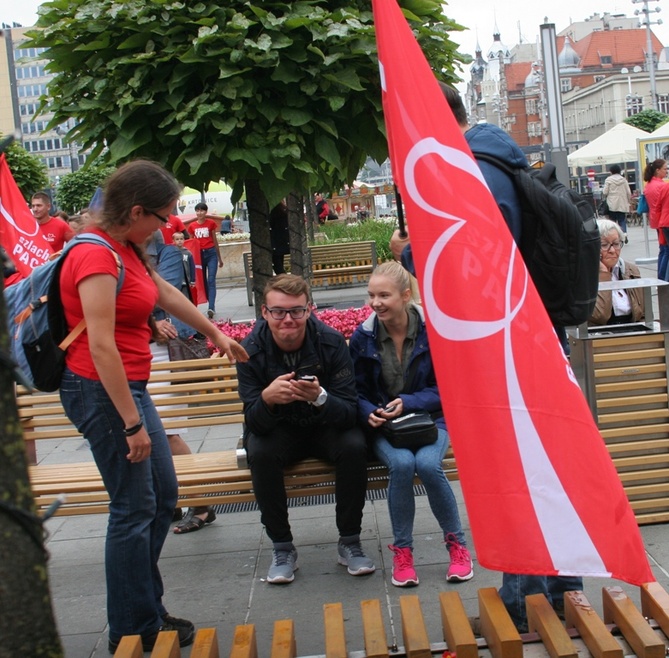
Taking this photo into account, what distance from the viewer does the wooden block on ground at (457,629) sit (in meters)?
2.73

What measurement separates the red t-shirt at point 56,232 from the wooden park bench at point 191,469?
7.16 m

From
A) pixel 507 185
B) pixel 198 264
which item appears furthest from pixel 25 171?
pixel 507 185

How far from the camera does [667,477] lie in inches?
191

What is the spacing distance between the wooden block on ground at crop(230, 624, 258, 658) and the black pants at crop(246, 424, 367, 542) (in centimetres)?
143

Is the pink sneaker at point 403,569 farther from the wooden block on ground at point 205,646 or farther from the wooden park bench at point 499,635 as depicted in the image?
the wooden block on ground at point 205,646

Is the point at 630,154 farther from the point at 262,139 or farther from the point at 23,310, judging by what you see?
the point at 23,310

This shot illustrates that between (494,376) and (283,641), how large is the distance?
1008 mm

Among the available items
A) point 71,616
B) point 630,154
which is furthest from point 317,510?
point 630,154

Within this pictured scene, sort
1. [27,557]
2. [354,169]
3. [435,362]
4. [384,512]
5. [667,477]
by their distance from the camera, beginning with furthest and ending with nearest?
[354,169] < [384,512] < [667,477] < [435,362] < [27,557]

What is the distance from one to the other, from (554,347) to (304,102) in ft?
11.0

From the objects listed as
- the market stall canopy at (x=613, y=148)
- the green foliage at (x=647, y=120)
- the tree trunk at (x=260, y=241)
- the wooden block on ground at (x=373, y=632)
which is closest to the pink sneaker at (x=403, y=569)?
the wooden block on ground at (x=373, y=632)

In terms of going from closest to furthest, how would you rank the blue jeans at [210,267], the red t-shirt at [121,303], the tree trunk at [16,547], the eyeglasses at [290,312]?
the tree trunk at [16,547]
the red t-shirt at [121,303]
the eyeglasses at [290,312]
the blue jeans at [210,267]

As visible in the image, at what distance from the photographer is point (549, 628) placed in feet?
9.14

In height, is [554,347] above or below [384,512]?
above
